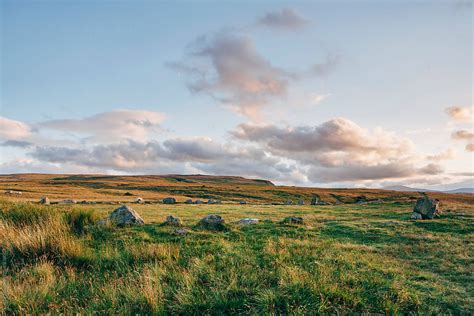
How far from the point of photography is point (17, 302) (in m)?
7.07

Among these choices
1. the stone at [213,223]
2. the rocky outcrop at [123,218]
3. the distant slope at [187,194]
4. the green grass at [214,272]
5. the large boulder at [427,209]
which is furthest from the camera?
the distant slope at [187,194]

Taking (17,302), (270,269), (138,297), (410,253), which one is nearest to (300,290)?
(270,269)

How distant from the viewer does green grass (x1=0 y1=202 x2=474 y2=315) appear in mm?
7035

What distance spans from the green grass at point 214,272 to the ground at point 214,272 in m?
0.03

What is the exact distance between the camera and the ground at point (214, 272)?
23.1 feet

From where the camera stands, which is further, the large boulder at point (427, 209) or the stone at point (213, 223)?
the large boulder at point (427, 209)

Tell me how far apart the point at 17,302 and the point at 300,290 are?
21.2ft

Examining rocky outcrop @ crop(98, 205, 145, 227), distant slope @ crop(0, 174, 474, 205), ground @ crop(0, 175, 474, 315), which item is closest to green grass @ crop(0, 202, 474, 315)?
ground @ crop(0, 175, 474, 315)

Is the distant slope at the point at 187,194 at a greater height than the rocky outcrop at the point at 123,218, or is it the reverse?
the rocky outcrop at the point at 123,218

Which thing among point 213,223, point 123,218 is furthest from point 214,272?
point 123,218

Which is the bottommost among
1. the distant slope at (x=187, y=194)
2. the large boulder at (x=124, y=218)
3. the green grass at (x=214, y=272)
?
the distant slope at (x=187, y=194)

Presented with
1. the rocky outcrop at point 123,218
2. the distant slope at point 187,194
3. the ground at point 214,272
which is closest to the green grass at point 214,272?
the ground at point 214,272

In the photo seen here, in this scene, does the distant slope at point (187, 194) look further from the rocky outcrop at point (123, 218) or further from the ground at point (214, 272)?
the ground at point (214, 272)

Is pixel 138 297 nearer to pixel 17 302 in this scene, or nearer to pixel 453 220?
pixel 17 302
